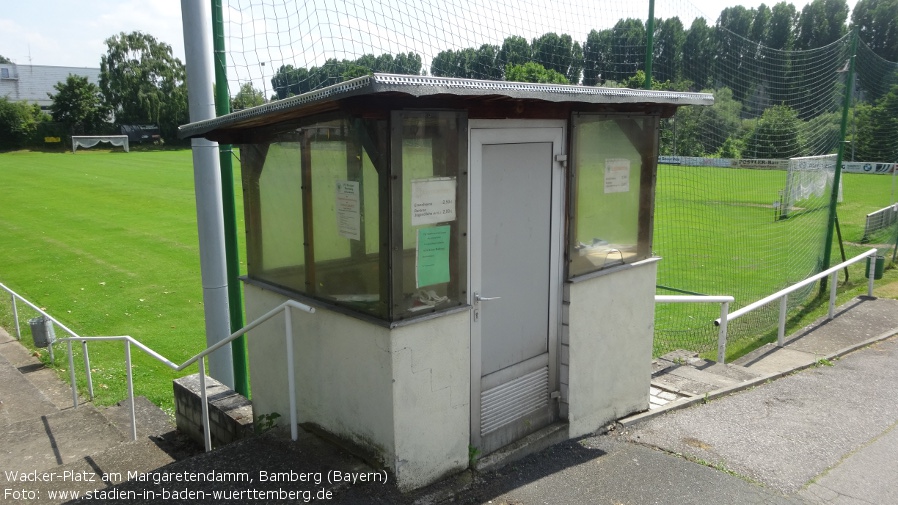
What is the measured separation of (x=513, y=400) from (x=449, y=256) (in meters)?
1.22

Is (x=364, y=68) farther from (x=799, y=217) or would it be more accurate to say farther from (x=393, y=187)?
(x=799, y=217)

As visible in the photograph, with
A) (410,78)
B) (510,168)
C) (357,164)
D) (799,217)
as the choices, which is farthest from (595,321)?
(799,217)

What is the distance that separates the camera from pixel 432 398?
13.0ft

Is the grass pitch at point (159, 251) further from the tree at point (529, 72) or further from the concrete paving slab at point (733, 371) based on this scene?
the tree at point (529, 72)

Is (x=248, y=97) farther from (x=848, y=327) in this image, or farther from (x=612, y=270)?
(x=848, y=327)

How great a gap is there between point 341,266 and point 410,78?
1.38m

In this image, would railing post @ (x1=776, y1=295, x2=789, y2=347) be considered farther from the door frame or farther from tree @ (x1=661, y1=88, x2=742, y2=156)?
the door frame

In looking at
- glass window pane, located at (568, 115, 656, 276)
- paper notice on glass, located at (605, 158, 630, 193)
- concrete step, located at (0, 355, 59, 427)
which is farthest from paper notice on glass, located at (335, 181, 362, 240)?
concrete step, located at (0, 355, 59, 427)

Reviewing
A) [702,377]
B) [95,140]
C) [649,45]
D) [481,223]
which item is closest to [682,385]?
[702,377]

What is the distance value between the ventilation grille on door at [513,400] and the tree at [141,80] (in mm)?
63587

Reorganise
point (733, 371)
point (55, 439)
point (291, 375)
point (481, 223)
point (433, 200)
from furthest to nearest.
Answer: point (733, 371), point (55, 439), point (291, 375), point (481, 223), point (433, 200)

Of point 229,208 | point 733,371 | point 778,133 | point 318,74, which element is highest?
point 318,74

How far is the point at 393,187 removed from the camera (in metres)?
3.64

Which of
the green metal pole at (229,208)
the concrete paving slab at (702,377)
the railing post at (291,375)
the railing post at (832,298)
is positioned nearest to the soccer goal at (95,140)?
the green metal pole at (229,208)
